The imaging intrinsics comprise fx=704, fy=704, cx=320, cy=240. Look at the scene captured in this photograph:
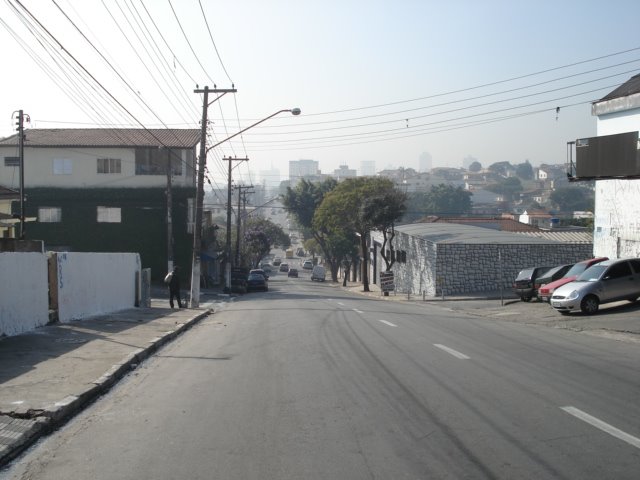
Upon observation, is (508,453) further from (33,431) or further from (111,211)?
(111,211)

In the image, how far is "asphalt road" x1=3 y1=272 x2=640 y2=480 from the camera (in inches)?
253

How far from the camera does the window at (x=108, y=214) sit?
172 ft

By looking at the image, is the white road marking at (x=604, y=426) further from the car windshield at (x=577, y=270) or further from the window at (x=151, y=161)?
the window at (x=151, y=161)

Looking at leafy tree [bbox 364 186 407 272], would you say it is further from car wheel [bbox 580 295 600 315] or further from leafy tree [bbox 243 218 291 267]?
leafy tree [bbox 243 218 291 267]

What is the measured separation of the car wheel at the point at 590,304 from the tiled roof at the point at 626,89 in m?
8.85

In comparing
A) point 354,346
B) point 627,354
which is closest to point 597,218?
point 627,354

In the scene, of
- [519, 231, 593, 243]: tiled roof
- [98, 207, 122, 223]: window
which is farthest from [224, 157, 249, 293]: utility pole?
[519, 231, 593, 243]: tiled roof

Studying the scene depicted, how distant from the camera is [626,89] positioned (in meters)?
27.9

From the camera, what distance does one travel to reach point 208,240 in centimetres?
6134

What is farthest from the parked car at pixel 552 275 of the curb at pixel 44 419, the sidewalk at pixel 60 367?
the curb at pixel 44 419

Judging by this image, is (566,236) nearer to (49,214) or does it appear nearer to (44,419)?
(49,214)

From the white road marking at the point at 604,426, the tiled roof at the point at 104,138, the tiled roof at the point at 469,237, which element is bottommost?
the white road marking at the point at 604,426

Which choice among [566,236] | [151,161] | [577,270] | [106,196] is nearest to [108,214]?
[106,196]

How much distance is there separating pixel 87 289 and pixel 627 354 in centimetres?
1471
